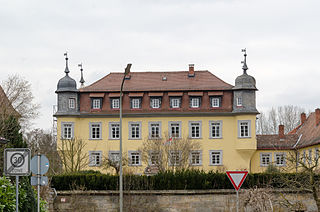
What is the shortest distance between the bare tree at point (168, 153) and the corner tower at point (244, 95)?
7047mm

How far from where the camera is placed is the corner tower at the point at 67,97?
54219 millimetres

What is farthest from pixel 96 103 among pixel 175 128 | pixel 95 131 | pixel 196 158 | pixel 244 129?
pixel 244 129

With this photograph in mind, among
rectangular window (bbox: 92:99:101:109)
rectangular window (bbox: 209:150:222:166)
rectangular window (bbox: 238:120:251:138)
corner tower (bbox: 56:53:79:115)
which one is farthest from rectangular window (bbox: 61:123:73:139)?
rectangular window (bbox: 238:120:251:138)

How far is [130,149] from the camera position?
5478cm

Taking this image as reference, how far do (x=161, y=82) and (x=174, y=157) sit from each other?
1204cm

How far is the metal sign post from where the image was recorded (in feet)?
42.8

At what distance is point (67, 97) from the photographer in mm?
54312

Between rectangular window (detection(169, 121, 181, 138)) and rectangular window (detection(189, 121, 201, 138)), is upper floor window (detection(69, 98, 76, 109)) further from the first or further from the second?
rectangular window (detection(189, 121, 201, 138))

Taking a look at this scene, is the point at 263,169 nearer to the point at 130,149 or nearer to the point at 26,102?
the point at 130,149

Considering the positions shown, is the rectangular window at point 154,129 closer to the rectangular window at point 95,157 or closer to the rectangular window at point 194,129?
the rectangular window at point 194,129

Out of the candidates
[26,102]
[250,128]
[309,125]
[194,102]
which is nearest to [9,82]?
[26,102]

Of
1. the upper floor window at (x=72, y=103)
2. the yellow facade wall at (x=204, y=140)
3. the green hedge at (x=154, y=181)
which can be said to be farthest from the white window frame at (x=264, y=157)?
the green hedge at (x=154, y=181)

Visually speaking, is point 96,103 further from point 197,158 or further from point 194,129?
point 197,158

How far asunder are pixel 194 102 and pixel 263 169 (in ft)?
30.8
